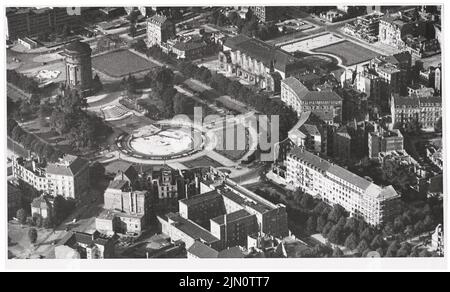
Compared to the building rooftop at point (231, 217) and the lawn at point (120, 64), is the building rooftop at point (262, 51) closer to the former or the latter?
the lawn at point (120, 64)

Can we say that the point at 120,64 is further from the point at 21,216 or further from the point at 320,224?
the point at 320,224

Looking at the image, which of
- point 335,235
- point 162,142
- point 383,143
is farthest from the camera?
point 162,142

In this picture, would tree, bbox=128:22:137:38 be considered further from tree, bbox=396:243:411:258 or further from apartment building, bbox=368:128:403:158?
tree, bbox=396:243:411:258

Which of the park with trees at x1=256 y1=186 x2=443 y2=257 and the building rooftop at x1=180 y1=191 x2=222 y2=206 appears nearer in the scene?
the park with trees at x1=256 y1=186 x2=443 y2=257

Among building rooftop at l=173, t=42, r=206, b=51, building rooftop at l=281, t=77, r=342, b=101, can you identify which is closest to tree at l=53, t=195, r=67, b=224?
building rooftop at l=281, t=77, r=342, b=101

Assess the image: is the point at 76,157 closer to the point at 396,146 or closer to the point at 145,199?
the point at 145,199

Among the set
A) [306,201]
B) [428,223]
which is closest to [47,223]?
[306,201]

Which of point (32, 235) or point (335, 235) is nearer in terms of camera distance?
point (335, 235)
